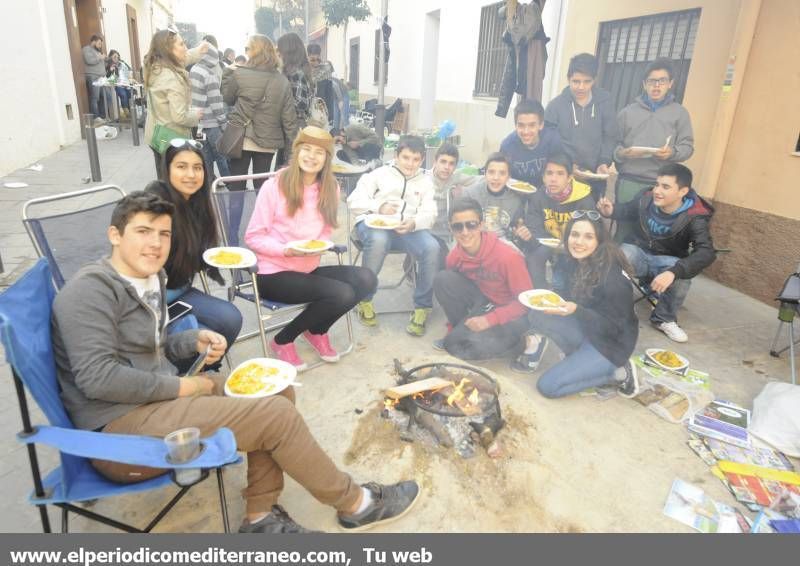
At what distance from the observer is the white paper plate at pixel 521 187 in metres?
4.42

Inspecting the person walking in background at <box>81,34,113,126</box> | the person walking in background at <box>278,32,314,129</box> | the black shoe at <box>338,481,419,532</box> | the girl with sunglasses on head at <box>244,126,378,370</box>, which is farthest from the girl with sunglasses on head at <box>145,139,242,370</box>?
the person walking in background at <box>81,34,113,126</box>

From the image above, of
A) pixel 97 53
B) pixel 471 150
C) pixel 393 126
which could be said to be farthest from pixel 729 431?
pixel 97 53

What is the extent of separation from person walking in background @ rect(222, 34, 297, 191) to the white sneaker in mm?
4049

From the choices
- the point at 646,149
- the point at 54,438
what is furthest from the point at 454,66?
the point at 54,438

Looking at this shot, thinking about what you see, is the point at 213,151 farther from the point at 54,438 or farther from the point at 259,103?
the point at 54,438

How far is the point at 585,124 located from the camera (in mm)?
4941

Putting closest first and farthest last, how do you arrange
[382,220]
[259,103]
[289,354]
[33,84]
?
[289,354] < [382,220] < [259,103] < [33,84]

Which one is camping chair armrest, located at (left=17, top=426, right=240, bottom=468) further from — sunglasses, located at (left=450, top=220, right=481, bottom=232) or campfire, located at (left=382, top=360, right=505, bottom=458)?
sunglasses, located at (left=450, top=220, right=481, bottom=232)

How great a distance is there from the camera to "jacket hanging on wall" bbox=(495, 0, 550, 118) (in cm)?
551

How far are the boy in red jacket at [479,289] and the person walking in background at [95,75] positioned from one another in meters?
12.3

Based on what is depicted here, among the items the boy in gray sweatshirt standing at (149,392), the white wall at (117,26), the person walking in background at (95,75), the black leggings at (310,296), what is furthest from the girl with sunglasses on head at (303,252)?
the white wall at (117,26)

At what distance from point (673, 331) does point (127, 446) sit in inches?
159

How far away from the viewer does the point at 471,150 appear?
10.6 meters

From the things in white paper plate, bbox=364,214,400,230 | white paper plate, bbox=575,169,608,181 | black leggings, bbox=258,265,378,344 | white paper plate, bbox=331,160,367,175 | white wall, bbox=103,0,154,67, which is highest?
white wall, bbox=103,0,154,67
